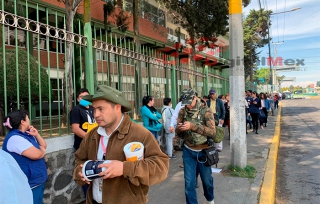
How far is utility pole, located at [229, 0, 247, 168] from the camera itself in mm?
5180

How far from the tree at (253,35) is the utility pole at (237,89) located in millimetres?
26119

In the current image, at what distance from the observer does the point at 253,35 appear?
3131cm

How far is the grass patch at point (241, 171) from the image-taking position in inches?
Answer: 198

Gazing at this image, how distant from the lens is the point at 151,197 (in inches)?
165

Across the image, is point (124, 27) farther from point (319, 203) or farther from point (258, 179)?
point (319, 203)

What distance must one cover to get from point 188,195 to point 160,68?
4.70m

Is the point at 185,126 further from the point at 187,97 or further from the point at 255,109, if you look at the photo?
the point at 255,109

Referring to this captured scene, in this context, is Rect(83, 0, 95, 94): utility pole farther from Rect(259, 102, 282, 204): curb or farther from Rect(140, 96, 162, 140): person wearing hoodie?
Rect(259, 102, 282, 204): curb

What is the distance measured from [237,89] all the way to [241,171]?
5.28 ft

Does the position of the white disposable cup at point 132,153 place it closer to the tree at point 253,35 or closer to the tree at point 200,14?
the tree at point 200,14

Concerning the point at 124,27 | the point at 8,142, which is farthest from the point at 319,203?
the point at 124,27

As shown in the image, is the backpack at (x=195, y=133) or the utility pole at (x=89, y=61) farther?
the utility pole at (x=89, y=61)

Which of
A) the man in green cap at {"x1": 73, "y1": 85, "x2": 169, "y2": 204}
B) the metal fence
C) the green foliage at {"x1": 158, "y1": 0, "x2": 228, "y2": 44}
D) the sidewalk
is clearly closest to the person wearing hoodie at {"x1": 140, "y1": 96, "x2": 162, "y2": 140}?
the metal fence

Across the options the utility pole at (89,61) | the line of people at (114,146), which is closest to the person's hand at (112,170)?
the line of people at (114,146)
